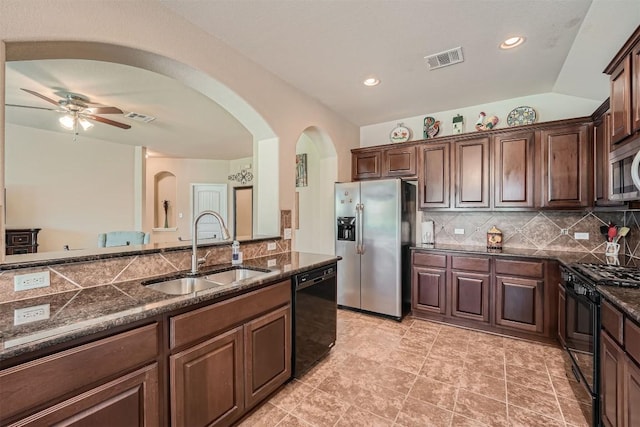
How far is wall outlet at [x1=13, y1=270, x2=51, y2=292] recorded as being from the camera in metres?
1.36

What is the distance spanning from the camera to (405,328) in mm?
3221

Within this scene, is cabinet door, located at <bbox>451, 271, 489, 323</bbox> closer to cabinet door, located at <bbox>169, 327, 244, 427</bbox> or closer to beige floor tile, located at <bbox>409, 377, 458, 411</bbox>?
beige floor tile, located at <bbox>409, 377, 458, 411</bbox>

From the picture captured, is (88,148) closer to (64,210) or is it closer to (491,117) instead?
(64,210)

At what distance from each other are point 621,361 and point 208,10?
3.13m

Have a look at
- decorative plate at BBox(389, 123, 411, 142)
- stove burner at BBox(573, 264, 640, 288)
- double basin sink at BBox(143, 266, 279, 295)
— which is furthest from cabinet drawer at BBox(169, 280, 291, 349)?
decorative plate at BBox(389, 123, 411, 142)

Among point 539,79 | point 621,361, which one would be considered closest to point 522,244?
point 539,79

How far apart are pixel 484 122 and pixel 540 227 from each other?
Answer: 56.1 inches

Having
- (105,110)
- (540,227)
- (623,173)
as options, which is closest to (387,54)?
(623,173)

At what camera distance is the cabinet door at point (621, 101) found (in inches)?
69.7

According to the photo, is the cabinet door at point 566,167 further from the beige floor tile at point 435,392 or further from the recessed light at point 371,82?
the beige floor tile at point 435,392

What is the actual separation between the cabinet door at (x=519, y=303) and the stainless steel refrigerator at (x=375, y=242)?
1000 mm

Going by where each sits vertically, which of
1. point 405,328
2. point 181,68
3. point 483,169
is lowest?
point 405,328

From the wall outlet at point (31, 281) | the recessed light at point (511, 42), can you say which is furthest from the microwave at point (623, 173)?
the wall outlet at point (31, 281)

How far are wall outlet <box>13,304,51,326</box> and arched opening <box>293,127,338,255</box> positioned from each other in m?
2.73
